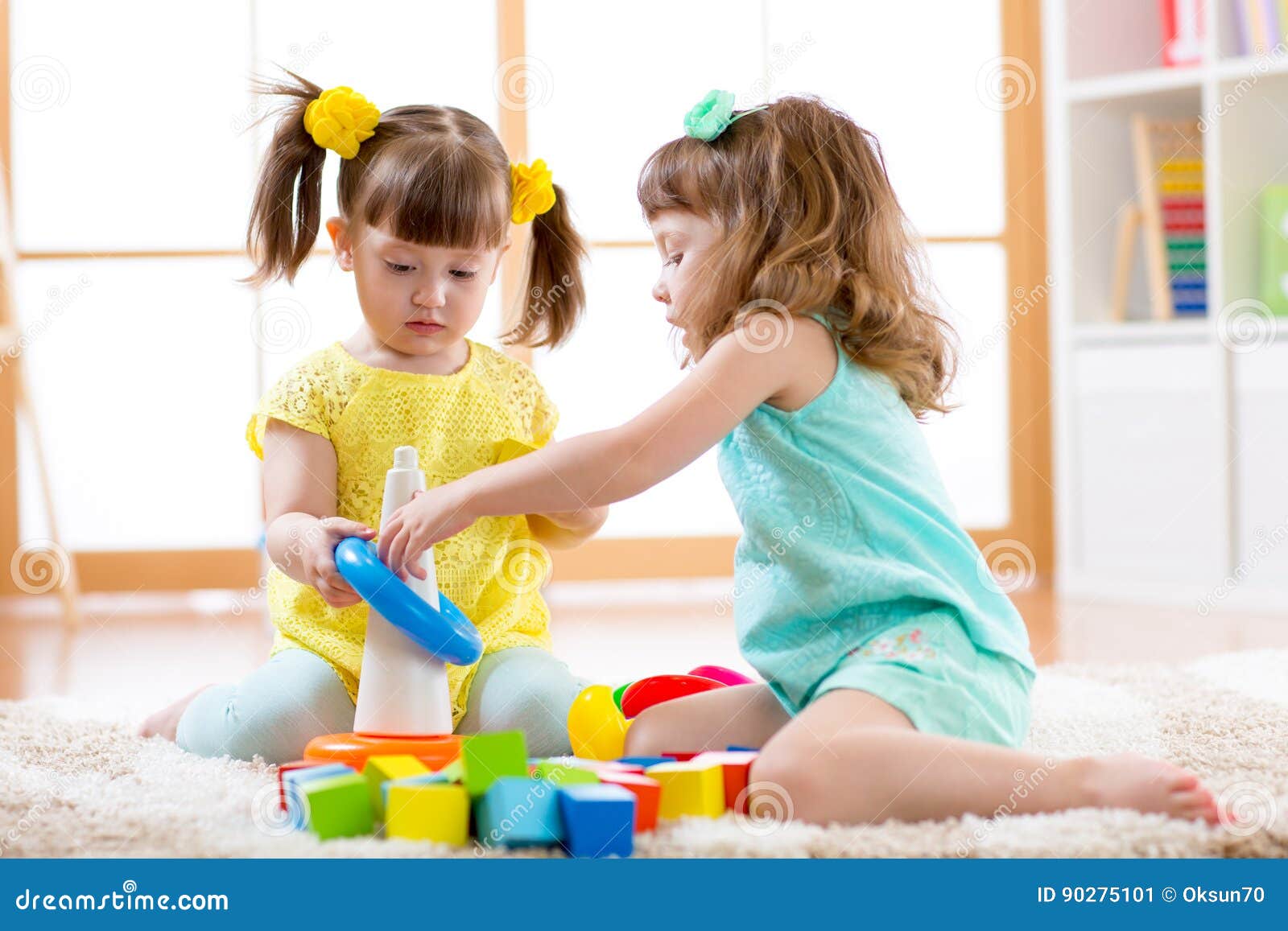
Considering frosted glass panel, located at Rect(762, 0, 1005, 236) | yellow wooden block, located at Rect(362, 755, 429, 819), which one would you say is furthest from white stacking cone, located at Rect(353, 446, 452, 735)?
frosted glass panel, located at Rect(762, 0, 1005, 236)

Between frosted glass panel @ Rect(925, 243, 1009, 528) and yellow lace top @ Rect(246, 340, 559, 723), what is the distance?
160 cm

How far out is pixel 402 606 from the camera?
943mm

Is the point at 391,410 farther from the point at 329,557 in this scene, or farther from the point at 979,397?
the point at 979,397

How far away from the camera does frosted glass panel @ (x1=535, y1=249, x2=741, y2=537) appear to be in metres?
2.59

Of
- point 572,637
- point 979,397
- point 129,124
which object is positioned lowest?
point 572,637

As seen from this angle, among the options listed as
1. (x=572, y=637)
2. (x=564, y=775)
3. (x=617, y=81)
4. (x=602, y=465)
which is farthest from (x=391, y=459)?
(x=617, y=81)

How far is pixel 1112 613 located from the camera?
2096 millimetres

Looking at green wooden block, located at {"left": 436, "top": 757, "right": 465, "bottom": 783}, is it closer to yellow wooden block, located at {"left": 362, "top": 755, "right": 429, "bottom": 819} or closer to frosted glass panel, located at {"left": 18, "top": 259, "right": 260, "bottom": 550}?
yellow wooden block, located at {"left": 362, "top": 755, "right": 429, "bottom": 819}

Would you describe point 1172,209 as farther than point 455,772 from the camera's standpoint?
Yes

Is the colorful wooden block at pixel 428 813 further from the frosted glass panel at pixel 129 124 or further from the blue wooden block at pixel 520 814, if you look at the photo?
the frosted glass panel at pixel 129 124

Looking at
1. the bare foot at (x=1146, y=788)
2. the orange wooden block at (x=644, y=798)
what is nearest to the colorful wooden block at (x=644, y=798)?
the orange wooden block at (x=644, y=798)

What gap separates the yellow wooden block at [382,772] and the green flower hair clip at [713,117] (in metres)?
0.52

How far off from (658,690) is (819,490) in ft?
0.77

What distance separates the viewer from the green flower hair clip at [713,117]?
3.51 feet
